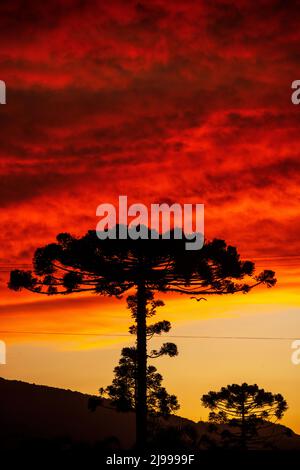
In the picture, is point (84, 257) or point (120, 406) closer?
point (84, 257)

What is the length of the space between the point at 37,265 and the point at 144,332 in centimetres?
566

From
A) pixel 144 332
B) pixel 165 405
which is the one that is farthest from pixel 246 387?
pixel 144 332

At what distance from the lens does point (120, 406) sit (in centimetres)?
3956

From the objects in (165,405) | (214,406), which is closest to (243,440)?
(214,406)

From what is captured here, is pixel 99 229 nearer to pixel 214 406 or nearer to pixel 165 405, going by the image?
pixel 165 405
